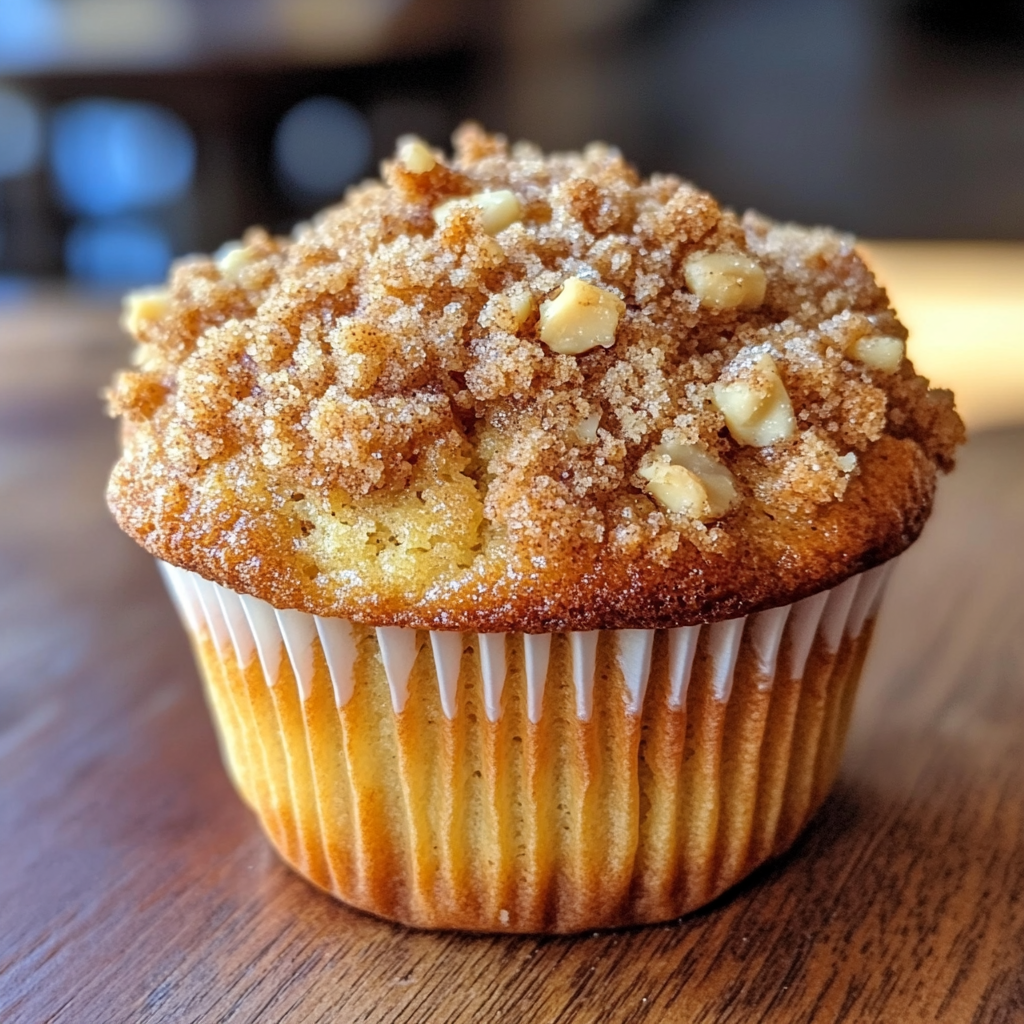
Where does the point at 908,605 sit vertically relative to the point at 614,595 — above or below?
below

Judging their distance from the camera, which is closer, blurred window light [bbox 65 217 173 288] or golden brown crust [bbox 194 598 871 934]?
golden brown crust [bbox 194 598 871 934]

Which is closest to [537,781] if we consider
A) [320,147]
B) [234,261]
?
[234,261]

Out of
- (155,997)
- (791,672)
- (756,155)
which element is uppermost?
(791,672)

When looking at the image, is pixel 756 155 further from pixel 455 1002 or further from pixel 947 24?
pixel 455 1002

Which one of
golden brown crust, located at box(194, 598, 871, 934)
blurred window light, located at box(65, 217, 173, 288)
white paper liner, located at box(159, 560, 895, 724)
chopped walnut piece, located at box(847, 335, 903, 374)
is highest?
chopped walnut piece, located at box(847, 335, 903, 374)

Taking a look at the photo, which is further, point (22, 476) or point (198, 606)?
point (22, 476)

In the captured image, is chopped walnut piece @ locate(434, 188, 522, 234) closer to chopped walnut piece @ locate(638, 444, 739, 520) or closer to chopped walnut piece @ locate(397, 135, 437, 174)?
chopped walnut piece @ locate(397, 135, 437, 174)

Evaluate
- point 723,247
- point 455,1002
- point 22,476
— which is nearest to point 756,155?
point 22,476

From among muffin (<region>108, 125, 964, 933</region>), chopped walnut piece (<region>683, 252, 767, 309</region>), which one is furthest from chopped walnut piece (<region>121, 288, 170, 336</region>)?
chopped walnut piece (<region>683, 252, 767, 309</region>)
